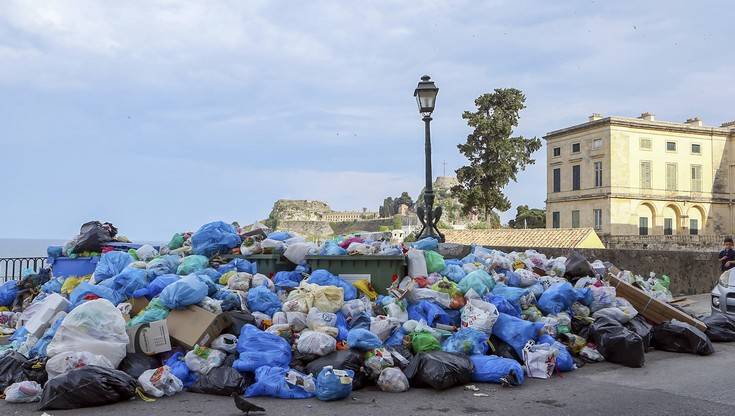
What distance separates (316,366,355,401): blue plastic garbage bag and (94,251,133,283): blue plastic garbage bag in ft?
12.0

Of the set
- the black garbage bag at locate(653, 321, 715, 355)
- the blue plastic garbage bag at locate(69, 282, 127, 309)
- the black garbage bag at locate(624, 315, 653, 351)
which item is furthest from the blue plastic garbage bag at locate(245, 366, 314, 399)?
the black garbage bag at locate(653, 321, 715, 355)

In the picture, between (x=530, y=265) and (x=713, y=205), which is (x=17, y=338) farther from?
(x=713, y=205)

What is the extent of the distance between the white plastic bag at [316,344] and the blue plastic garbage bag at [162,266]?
7.83ft

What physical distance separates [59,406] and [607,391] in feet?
14.7

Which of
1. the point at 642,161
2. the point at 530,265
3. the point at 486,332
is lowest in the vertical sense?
the point at 486,332

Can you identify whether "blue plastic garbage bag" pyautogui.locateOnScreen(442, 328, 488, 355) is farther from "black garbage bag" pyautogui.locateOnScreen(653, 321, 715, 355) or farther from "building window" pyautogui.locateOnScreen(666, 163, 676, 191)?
"building window" pyautogui.locateOnScreen(666, 163, 676, 191)

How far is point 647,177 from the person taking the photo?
48.2m

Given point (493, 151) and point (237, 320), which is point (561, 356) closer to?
point (237, 320)

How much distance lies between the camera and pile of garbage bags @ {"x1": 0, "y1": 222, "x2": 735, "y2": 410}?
5312 mm

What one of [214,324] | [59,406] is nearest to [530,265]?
[214,324]

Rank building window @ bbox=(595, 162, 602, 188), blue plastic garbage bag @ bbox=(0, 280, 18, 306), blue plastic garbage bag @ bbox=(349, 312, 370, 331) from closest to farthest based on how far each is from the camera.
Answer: blue plastic garbage bag @ bbox=(349, 312, 370, 331)
blue plastic garbage bag @ bbox=(0, 280, 18, 306)
building window @ bbox=(595, 162, 602, 188)

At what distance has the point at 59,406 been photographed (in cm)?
484

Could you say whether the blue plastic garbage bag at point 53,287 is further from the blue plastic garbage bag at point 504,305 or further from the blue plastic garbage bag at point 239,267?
the blue plastic garbage bag at point 504,305

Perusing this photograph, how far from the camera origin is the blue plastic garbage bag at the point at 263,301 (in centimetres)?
668
